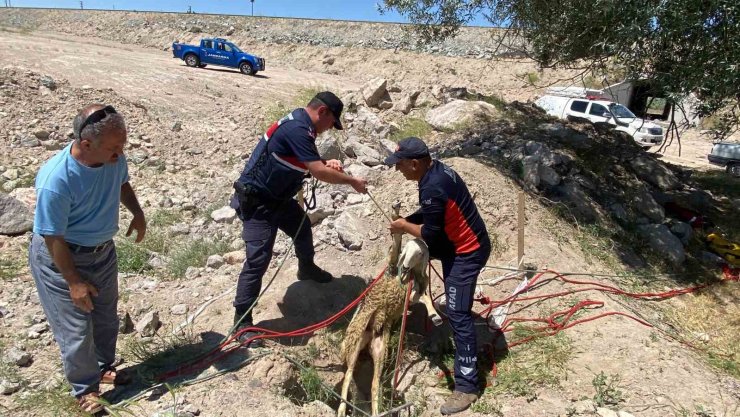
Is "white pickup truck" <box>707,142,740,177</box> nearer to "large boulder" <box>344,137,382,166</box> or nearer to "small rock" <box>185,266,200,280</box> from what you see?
"large boulder" <box>344,137,382,166</box>

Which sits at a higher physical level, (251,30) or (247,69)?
(251,30)

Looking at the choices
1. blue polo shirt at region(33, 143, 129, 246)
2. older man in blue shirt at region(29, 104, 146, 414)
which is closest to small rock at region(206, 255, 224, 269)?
older man in blue shirt at region(29, 104, 146, 414)

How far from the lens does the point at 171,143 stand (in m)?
8.79

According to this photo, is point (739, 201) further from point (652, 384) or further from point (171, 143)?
point (171, 143)

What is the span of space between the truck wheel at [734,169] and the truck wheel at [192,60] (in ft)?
54.3

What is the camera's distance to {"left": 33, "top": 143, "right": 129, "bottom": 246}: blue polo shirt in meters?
2.41

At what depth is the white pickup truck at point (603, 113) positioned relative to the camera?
556 inches

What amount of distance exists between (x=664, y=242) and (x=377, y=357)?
451cm

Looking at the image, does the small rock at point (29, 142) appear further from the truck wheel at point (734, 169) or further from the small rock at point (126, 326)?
the truck wheel at point (734, 169)

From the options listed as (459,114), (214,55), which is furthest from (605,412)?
(214,55)

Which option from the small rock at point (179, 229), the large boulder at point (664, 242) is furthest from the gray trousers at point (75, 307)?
the large boulder at point (664, 242)

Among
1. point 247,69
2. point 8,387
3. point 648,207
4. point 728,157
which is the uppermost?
point 247,69

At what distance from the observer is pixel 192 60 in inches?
690

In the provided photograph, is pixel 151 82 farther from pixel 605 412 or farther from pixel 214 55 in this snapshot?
pixel 605 412
